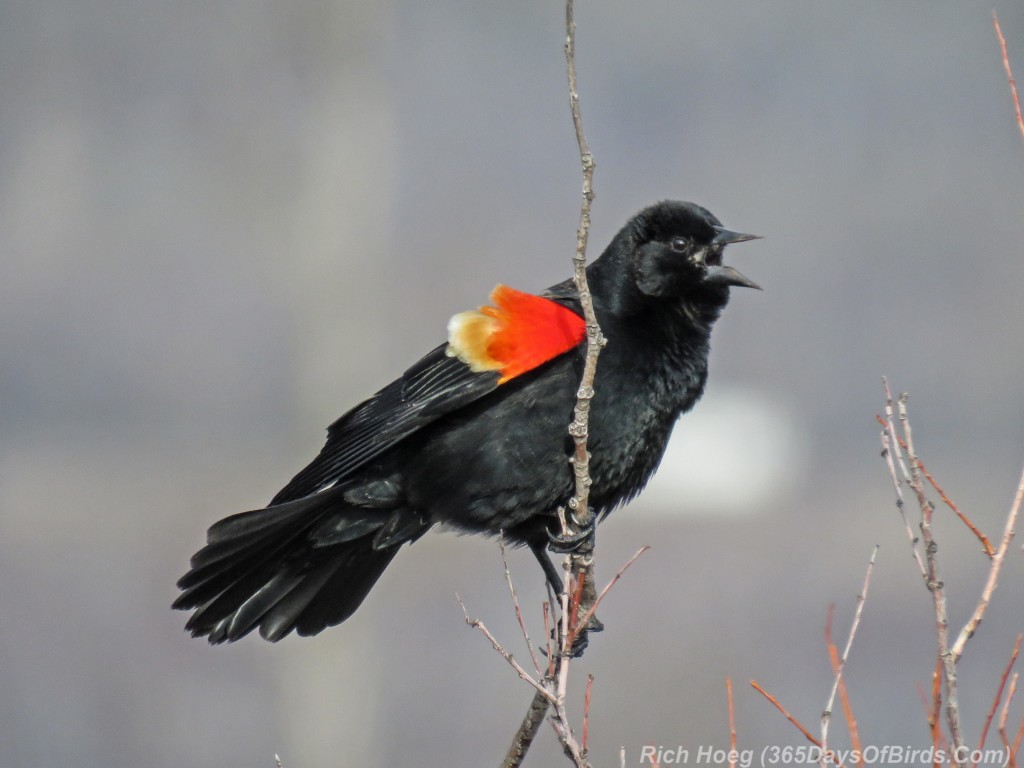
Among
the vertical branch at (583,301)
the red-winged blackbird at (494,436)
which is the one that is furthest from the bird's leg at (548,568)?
the vertical branch at (583,301)

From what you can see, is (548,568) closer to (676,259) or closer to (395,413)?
(395,413)

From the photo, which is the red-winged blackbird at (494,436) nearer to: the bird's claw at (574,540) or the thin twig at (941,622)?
the bird's claw at (574,540)

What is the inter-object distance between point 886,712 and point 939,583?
3500 millimetres

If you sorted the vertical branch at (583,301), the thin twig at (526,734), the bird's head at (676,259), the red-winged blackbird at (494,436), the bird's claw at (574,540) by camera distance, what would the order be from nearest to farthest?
the vertical branch at (583,301) < the thin twig at (526,734) < the bird's claw at (574,540) < the red-winged blackbird at (494,436) < the bird's head at (676,259)

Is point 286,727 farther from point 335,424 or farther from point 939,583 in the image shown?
point 939,583

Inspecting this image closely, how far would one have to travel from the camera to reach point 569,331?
2.47 metres

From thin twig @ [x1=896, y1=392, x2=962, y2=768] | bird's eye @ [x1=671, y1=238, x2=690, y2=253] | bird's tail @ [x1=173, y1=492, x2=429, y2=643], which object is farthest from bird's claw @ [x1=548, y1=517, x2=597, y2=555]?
thin twig @ [x1=896, y1=392, x2=962, y2=768]

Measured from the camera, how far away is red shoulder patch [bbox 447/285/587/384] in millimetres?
2439

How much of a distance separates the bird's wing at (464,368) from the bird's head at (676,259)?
16cm

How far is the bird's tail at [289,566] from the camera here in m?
2.53

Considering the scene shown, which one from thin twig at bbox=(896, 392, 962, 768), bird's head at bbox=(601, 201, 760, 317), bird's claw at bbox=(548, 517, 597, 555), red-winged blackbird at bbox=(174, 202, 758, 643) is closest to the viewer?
thin twig at bbox=(896, 392, 962, 768)

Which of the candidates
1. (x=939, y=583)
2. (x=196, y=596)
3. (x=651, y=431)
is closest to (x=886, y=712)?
(x=651, y=431)

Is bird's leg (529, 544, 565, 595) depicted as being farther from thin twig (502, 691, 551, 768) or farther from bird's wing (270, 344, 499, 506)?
thin twig (502, 691, 551, 768)

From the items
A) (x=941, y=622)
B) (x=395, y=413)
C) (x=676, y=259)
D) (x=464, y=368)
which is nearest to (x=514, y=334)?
(x=464, y=368)
